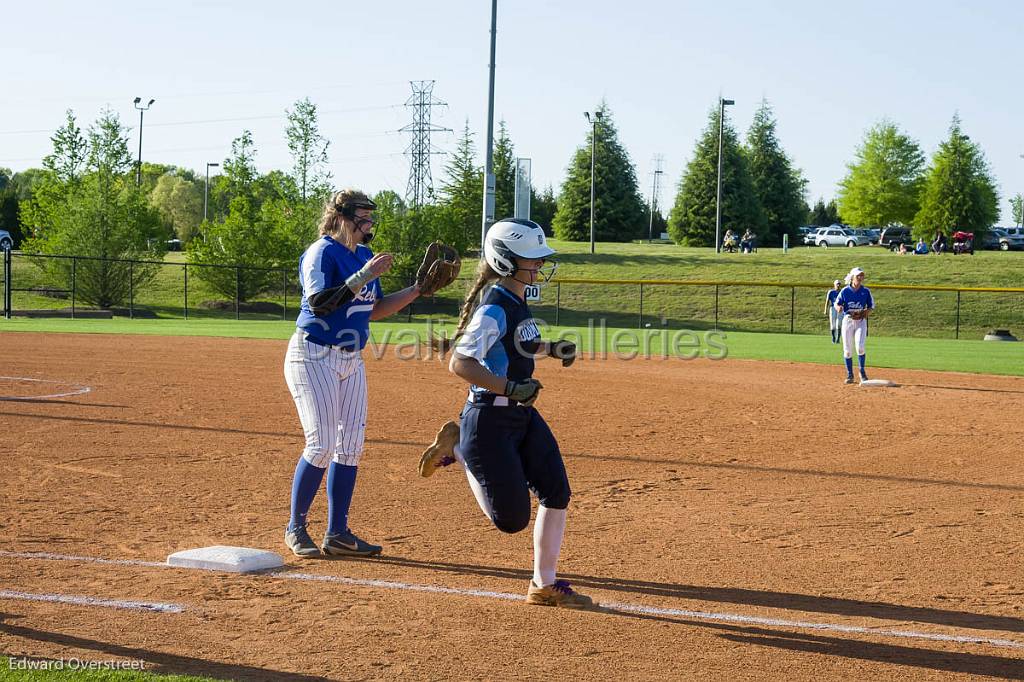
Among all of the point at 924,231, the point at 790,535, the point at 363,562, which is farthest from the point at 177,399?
the point at 924,231

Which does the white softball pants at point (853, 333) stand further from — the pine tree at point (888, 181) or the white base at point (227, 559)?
the pine tree at point (888, 181)

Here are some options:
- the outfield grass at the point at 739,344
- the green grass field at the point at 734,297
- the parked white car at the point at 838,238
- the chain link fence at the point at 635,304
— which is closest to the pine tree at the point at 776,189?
the parked white car at the point at 838,238

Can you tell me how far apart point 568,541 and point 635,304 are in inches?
1533

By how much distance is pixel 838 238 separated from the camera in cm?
7700

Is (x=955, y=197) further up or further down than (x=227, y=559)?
further up

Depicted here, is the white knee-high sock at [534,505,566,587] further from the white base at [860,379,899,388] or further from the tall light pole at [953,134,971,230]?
the tall light pole at [953,134,971,230]

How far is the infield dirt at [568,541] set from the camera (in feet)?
14.3

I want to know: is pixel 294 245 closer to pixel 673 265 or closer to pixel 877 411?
pixel 673 265

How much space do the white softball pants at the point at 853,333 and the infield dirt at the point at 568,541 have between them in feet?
10.5

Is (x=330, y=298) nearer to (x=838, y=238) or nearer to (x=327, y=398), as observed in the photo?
(x=327, y=398)

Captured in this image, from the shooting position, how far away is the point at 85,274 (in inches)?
1517

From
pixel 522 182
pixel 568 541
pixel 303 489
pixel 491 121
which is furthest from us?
pixel 491 121

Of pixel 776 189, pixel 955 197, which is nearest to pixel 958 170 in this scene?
pixel 955 197

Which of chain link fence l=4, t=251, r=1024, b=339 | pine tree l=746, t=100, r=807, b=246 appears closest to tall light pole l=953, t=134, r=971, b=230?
pine tree l=746, t=100, r=807, b=246
